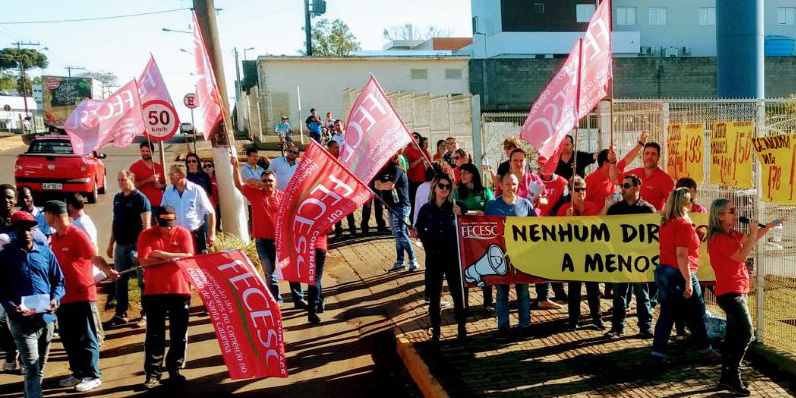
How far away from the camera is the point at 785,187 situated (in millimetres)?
6777

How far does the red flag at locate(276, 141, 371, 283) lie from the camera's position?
708cm

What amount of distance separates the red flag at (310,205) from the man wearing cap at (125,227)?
2.66m

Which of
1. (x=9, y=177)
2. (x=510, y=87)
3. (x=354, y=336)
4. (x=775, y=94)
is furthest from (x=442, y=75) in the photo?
(x=354, y=336)

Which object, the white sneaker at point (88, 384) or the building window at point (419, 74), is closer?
the white sneaker at point (88, 384)

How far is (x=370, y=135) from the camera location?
296 inches

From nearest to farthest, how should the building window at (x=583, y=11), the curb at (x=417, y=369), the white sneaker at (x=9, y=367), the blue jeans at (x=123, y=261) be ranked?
the curb at (x=417, y=369) → the white sneaker at (x=9, y=367) → the blue jeans at (x=123, y=261) → the building window at (x=583, y=11)

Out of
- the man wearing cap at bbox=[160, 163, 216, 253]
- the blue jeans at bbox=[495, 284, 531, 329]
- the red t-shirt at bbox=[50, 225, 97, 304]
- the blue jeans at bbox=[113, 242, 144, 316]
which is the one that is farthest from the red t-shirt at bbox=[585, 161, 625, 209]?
A: the blue jeans at bbox=[113, 242, 144, 316]

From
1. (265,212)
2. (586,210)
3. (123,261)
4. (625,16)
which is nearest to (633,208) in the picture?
(586,210)

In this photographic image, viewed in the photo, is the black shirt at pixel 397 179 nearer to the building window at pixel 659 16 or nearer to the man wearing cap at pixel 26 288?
the man wearing cap at pixel 26 288

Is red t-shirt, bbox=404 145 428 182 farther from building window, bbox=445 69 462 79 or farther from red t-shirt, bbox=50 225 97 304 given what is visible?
building window, bbox=445 69 462 79

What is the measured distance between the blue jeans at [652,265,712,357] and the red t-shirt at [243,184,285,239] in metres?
4.78

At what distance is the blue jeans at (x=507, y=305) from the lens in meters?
7.75

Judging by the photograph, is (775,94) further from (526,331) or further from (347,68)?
(526,331)

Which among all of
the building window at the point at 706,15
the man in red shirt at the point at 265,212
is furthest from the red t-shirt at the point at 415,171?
the building window at the point at 706,15
